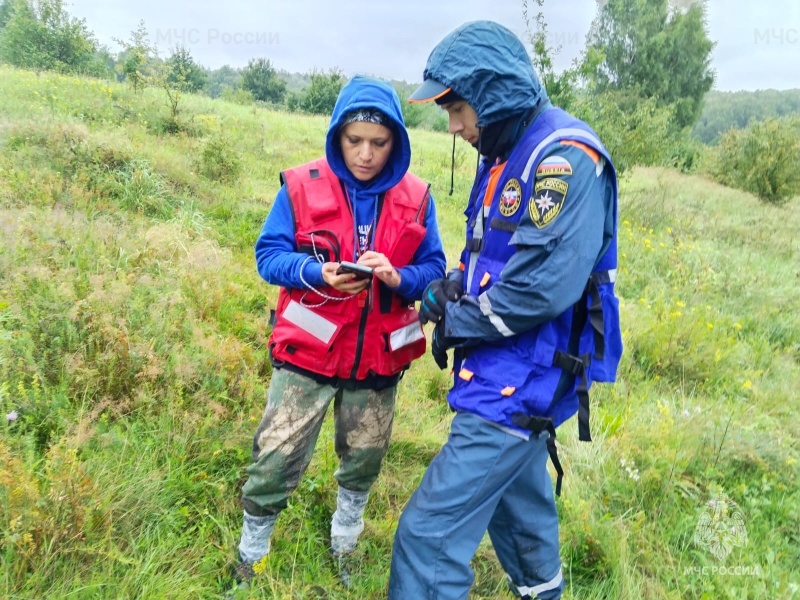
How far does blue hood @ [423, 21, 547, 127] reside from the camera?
63.6 inches

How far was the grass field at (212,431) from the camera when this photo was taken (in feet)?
6.88

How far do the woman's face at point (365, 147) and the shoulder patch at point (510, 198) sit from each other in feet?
1.81

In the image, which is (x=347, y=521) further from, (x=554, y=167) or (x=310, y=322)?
(x=554, y=167)

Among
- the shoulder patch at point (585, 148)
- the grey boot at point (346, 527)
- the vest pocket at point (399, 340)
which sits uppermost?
the shoulder patch at point (585, 148)

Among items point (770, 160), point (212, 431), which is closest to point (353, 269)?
point (212, 431)

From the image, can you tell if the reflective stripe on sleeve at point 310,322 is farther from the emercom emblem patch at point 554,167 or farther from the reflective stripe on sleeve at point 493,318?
the emercom emblem patch at point 554,167

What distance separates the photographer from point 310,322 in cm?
199

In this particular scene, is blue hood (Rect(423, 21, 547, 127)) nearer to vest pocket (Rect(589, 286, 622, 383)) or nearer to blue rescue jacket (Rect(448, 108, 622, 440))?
blue rescue jacket (Rect(448, 108, 622, 440))

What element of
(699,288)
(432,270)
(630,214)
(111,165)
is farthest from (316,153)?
(432,270)

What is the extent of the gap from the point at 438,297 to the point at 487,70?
0.76m

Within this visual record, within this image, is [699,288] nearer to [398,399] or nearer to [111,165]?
[398,399]

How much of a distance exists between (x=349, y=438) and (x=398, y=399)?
157 centimetres

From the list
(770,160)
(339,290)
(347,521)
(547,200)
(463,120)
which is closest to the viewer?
(547,200)

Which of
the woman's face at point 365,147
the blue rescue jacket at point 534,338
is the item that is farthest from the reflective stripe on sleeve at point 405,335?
the woman's face at point 365,147
